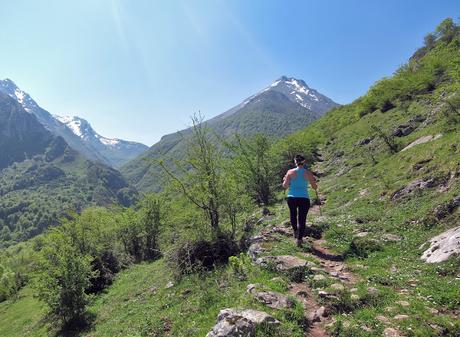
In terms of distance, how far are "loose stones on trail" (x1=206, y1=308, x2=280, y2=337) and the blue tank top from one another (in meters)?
6.18

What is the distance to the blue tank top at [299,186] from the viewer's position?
14055 millimetres

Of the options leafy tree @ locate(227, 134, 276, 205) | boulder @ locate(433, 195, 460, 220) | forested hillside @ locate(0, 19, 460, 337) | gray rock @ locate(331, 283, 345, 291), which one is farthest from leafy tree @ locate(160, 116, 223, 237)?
leafy tree @ locate(227, 134, 276, 205)

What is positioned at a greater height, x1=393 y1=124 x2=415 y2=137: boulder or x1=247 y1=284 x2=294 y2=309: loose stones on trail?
x1=393 y1=124 x2=415 y2=137: boulder

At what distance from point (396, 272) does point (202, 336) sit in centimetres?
635

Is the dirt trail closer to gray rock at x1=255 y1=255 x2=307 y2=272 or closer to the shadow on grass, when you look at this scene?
gray rock at x1=255 y1=255 x2=307 y2=272

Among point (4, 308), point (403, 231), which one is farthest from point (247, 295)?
point (4, 308)

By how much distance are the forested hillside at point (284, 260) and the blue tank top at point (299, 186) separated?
2.13 meters

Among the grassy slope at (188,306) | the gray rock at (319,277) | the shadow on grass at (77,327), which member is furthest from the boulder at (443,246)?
the shadow on grass at (77,327)

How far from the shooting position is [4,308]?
155 feet

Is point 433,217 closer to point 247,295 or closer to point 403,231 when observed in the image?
point 403,231

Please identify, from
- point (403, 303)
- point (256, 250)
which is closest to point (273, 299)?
point (403, 303)

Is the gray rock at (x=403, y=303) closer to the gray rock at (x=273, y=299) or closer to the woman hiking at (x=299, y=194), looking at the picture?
the gray rock at (x=273, y=299)

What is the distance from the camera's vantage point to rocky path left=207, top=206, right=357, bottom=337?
8.41 meters

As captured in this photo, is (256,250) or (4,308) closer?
(256,250)
